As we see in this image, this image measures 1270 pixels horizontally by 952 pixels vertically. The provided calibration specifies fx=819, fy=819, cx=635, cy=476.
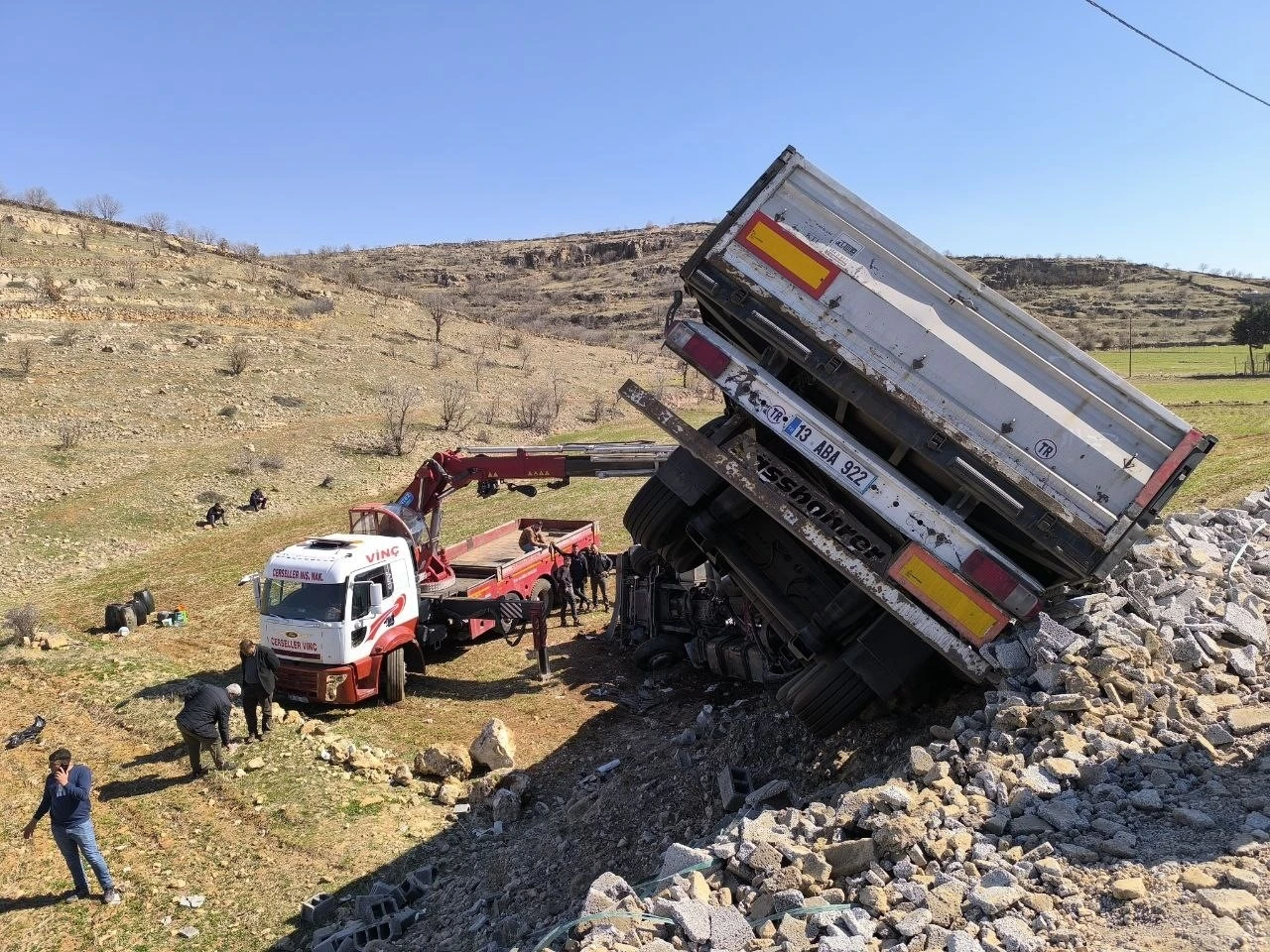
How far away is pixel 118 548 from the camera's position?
18016 mm

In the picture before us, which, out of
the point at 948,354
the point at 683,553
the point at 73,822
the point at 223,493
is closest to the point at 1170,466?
the point at 948,354

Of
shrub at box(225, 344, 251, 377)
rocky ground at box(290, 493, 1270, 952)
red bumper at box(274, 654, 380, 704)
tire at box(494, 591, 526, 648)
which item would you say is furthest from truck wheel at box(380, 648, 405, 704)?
shrub at box(225, 344, 251, 377)

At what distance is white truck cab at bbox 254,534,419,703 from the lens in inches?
371

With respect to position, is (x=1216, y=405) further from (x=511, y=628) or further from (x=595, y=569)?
(x=511, y=628)

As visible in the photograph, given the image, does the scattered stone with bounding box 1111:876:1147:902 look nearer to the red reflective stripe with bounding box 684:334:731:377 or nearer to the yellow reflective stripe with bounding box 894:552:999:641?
the yellow reflective stripe with bounding box 894:552:999:641

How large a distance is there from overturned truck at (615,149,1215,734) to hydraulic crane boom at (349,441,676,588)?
144 inches

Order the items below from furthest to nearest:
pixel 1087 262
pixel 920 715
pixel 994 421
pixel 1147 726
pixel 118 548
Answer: pixel 1087 262, pixel 118 548, pixel 920 715, pixel 994 421, pixel 1147 726

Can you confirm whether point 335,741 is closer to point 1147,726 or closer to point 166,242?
point 1147,726

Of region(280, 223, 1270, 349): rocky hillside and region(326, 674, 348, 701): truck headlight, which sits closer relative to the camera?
region(326, 674, 348, 701): truck headlight

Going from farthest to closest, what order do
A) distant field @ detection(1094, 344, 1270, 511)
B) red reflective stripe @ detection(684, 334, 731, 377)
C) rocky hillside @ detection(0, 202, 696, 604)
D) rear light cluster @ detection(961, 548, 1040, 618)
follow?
rocky hillside @ detection(0, 202, 696, 604)
distant field @ detection(1094, 344, 1270, 511)
red reflective stripe @ detection(684, 334, 731, 377)
rear light cluster @ detection(961, 548, 1040, 618)

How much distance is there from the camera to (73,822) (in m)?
6.19

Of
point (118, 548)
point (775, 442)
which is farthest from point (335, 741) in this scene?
point (118, 548)

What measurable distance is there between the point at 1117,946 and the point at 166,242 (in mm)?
54001

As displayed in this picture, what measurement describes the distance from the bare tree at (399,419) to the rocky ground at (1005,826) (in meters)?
20.3
